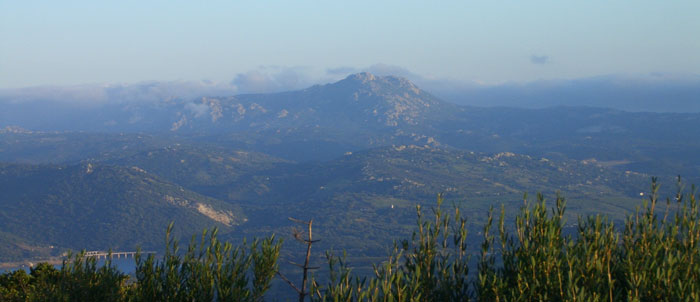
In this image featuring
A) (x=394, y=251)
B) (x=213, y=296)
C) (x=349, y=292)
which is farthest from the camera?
(x=213, y=296)

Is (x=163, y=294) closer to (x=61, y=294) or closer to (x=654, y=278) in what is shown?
(x=61, y=294)

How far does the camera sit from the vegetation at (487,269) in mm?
31953

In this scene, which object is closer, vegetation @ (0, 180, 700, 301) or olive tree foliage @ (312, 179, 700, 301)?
olive tree foliage @ (312, 179, 700, 301)

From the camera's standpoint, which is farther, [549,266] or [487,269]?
[487,269]

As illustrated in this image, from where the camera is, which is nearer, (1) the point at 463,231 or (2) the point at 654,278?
(2) the point at 654,278

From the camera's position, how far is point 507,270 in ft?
119

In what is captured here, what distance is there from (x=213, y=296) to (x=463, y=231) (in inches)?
518

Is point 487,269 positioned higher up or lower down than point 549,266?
lower down

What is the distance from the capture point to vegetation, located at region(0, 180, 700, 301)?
32.0m

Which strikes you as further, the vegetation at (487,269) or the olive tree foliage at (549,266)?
the vegetation at (487,269)

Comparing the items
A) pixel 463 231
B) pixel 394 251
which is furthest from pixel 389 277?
pixel 463 231

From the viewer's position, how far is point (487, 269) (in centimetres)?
3578

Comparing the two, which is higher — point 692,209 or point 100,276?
point 692,209

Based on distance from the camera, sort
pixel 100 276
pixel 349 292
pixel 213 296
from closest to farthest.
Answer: pixel 349 292
pixel 213 296
pixel 100 276
